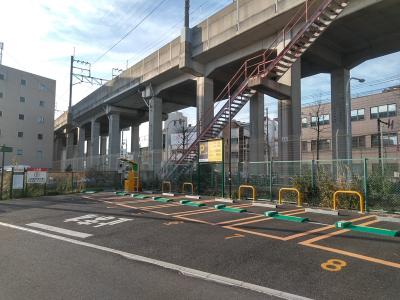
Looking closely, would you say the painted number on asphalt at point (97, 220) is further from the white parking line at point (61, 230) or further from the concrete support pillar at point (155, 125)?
the concrete support pillar at point (155, 125)

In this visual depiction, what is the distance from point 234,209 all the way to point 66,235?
19.8 ft

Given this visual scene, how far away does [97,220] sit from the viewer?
11289 millimetres

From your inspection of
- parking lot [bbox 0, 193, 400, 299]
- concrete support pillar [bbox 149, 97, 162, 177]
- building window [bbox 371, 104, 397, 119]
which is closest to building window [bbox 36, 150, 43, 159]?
concrete support pillar [bbox 149, 97, 162, 177]

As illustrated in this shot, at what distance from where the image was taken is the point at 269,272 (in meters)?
5.97

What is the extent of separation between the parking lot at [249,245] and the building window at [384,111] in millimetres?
38457

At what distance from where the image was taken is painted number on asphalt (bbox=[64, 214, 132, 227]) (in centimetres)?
1067

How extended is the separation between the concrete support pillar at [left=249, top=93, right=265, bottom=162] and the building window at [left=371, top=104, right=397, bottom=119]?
1031 inches

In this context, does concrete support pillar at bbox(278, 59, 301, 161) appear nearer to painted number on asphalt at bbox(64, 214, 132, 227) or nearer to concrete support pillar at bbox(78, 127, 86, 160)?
painted number on asphalt at bbox(64, 214, 132, 227)

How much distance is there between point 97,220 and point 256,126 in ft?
58.5

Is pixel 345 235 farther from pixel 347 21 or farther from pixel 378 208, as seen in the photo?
pixel 347 21

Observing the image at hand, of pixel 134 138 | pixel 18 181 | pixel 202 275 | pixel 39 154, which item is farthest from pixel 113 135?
pixel 202 275

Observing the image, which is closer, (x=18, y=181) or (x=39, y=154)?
(x=18, y=181)

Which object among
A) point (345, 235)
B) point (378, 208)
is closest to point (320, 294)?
point (345, 235)

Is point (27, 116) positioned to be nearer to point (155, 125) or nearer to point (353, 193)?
point (155, 125)
